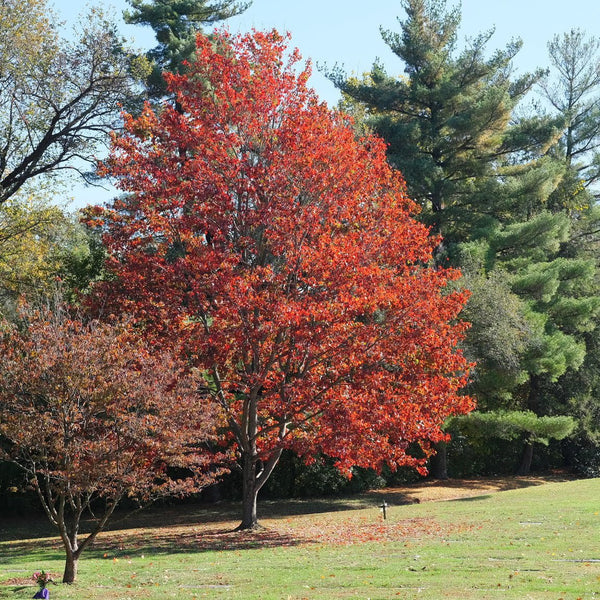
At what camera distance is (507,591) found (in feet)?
28.7

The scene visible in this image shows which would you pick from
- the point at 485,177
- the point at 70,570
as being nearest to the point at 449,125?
the point at 485,177

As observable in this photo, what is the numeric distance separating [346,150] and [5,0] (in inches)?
486

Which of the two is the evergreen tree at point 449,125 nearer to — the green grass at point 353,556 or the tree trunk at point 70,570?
the green grass at point 353,556

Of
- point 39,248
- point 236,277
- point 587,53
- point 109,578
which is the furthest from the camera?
point 587,53

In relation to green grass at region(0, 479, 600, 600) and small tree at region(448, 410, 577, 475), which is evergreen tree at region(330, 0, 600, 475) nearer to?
small tree at region(448, 410, 577, 475)

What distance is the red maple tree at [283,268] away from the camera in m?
16.3

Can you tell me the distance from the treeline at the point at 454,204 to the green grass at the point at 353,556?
268 inches

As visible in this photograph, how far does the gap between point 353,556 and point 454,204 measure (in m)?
23.9

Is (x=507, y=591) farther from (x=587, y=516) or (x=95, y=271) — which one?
(x=95, y=271)

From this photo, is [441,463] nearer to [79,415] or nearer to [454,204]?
[454,204]

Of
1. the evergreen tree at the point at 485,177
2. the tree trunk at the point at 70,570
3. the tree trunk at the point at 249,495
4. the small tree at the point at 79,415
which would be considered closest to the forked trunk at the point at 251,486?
the tree trunk at the point at 249,495

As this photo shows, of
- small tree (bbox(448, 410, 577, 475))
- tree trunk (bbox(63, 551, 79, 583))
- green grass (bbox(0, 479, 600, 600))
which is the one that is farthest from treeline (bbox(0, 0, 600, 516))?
tree trunk (bbox(63, 551, 79, 583))

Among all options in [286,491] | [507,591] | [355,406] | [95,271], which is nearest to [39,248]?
[95,271]

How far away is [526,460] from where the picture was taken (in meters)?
33.1
